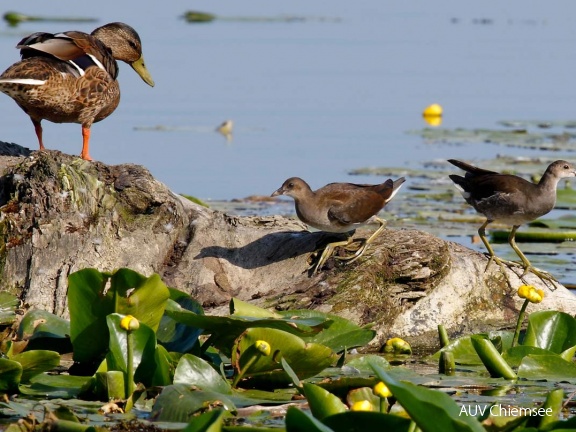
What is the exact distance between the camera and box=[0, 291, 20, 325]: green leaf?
6285 mm

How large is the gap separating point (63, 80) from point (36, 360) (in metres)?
3.38

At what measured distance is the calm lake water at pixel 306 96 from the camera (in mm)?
13734

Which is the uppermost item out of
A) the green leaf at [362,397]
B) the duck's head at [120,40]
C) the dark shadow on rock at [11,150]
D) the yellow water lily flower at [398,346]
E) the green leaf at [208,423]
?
the duck's head at [120,40]

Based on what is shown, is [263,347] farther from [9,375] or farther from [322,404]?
[9,375]

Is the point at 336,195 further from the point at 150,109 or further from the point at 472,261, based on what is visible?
the point at 150,109

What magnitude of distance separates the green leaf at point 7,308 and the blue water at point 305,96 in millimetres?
5739

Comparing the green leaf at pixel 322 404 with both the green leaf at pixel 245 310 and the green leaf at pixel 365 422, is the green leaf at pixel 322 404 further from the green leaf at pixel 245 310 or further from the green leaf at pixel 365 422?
the green leaf at pixel 245 310

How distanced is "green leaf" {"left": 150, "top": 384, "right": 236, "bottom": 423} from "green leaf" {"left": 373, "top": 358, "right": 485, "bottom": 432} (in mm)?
1130

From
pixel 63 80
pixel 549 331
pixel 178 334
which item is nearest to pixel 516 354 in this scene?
pixel 549 331

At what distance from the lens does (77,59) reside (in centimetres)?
847

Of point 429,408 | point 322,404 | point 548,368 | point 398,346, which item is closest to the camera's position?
point 429,408

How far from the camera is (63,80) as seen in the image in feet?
27.0

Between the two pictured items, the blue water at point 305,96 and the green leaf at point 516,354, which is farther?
the blue water at point 305,96

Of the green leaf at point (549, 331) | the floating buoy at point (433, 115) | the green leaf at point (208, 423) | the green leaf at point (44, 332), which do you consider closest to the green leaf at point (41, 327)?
the green leaf at point (44, 332)
